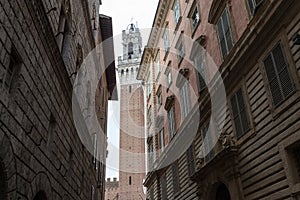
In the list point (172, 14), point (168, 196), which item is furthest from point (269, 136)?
point (172, 14)

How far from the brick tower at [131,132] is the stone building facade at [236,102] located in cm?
3713

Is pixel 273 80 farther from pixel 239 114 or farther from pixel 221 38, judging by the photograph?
pixel 221 38

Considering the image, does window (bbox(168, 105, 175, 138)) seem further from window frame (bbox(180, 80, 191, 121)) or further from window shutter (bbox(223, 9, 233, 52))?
window shutter (bbox(223, 9, 233, 52))

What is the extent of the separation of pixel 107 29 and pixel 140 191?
35730 mm

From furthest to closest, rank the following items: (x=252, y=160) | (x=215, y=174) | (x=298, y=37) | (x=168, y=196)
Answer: (x=168, y=196) → (x=215, y=174) → (x=252, y=160) → (x=298, y=37)

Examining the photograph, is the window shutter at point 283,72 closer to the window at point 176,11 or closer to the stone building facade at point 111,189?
the window at point 176,11

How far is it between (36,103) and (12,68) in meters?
1.37

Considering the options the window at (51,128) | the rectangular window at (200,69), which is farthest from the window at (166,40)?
the window at (51,128)

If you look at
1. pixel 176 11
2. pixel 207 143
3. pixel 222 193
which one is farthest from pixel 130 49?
pixel 222 193

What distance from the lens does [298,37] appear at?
7145mm

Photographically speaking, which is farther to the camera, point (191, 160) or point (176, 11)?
point (176, 11)

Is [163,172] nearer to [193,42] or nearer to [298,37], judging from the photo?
[193,42]

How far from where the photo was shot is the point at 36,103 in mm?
7941

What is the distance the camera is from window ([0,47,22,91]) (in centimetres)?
648
